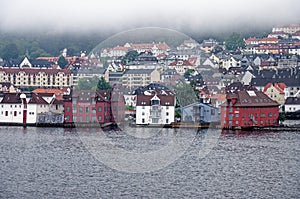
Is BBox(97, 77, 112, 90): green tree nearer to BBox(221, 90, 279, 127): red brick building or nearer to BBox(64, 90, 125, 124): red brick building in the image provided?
BBox(64, 90, 125, 124): red brick building

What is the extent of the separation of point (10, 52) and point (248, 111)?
2667 cm

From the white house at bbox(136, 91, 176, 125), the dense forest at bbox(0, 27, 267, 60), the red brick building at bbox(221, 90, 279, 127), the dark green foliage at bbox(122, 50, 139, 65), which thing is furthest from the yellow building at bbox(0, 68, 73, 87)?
the red brick building at bbox(221, 90, 279, 127)

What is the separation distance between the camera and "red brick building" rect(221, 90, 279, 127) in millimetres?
18062

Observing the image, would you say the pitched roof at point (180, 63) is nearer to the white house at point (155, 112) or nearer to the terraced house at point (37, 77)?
the terraced house at point (37, 77)

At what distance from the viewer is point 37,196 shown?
363 inches

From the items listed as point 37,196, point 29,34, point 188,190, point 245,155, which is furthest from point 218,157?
point 29,34

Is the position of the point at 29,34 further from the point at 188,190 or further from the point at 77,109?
the point at 188,190

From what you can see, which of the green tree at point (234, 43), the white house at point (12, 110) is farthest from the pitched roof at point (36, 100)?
the green tree at point (234, 43)

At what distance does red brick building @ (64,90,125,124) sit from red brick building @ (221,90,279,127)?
227cm

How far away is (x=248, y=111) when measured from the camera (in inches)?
714

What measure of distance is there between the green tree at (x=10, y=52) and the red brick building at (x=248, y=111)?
81.6ft

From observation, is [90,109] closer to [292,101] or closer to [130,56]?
[292,101]

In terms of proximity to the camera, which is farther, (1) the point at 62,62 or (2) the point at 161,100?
(1) the point at 62,62

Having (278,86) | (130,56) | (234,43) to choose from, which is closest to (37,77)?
(130,56)
